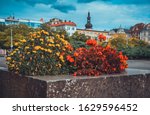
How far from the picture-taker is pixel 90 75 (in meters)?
3.84

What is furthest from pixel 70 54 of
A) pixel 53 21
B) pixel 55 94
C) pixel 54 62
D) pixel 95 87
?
pixel 53 21

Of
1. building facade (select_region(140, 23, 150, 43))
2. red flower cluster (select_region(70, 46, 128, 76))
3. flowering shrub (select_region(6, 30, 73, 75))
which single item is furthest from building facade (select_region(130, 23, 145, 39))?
flowering shrub (select_region(6, 30, 73, 75))

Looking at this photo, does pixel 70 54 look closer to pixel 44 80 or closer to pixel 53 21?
pixel 44 80

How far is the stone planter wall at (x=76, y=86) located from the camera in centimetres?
324

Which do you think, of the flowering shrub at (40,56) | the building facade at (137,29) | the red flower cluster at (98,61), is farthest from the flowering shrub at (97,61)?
the building facade at (137,29)

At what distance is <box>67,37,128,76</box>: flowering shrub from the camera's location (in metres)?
4.00

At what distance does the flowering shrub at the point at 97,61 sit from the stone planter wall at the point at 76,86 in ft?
0.85

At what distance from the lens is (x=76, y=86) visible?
3.39 m

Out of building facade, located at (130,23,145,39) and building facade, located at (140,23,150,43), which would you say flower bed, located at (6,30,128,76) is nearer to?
building facade, located at (140,23,150,43)

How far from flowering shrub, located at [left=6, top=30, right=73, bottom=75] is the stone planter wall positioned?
17cm

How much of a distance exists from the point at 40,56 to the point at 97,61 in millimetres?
848

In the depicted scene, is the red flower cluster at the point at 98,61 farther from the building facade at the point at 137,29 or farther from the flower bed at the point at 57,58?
the building facade at the point at 137,29

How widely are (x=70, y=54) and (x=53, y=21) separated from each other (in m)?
126

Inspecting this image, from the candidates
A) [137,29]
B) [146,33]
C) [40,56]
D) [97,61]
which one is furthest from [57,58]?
[137,29]
